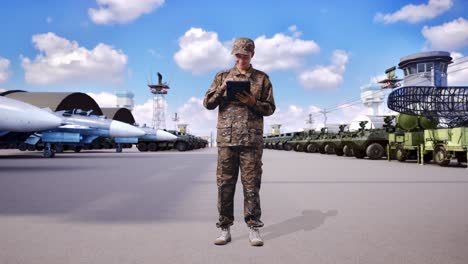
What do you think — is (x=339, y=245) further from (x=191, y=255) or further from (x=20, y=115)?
(x=20, y=115)

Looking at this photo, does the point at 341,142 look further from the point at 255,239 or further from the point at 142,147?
the point at 142,147

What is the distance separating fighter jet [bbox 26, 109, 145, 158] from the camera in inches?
648

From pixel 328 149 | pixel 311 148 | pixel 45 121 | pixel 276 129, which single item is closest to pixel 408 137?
pixel 328 149

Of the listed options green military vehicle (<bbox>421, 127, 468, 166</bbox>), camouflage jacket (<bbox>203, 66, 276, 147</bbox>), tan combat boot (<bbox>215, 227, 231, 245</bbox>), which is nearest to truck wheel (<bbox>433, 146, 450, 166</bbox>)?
green military vehicle (<bbox>421, 127, 468, 166</bbox>)

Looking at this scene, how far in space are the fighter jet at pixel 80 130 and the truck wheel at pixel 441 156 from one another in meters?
15.1

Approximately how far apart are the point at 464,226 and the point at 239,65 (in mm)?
2940

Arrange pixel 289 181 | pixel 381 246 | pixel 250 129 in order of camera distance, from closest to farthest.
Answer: pixel 381 246
pixel 250 129
pixel 289 181

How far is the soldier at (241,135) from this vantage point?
3359 mm

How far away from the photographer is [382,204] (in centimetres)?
512

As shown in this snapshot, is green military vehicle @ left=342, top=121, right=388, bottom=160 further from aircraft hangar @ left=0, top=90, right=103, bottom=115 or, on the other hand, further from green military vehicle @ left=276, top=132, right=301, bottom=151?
aircraft hangar @ left=0, top=90, right=103, bottom=115

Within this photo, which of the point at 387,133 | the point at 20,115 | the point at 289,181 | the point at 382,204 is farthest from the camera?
the point at 387,133

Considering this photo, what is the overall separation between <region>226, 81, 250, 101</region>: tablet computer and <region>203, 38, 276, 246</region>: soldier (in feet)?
0.36

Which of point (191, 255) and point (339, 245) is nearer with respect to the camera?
point (191, 255)

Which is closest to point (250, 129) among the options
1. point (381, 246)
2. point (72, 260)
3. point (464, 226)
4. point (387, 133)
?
point (381, 246)
